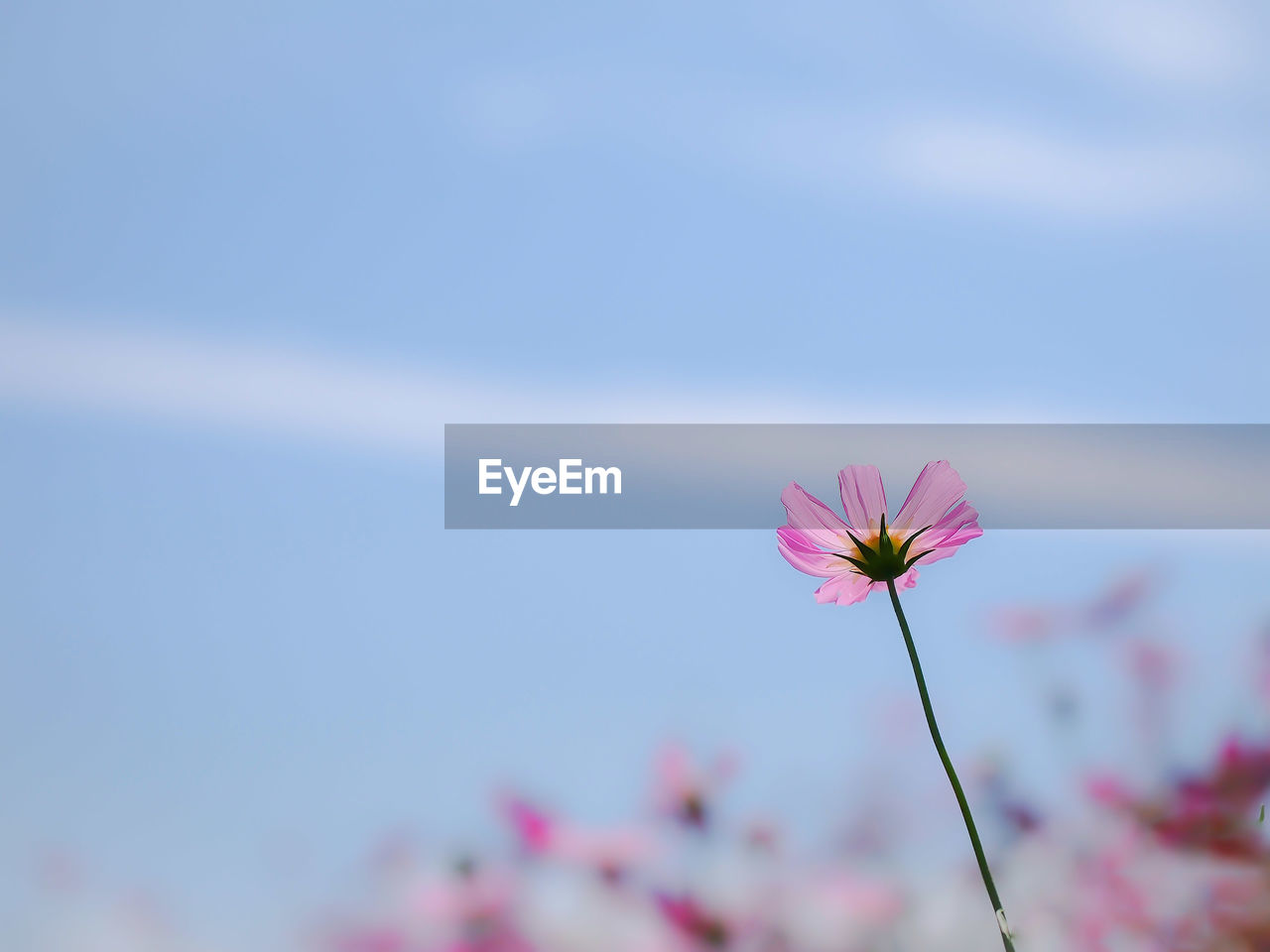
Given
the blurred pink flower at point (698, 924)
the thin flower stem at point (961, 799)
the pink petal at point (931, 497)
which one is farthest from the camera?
the blurred pink flower at point (698, 924)

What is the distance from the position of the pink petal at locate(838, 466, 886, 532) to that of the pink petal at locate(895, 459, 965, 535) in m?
0.01

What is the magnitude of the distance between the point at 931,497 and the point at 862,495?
0.03 metres

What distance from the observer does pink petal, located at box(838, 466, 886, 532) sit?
0.39m

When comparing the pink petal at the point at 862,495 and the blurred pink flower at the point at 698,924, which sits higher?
the pink petal at the point at 862,495

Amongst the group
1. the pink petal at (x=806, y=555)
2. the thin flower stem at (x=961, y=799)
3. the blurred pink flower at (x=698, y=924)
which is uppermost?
the pink petal at (x=806, y=555)

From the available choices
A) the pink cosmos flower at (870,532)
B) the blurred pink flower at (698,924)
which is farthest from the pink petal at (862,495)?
the blurred pink flower at (698,924)

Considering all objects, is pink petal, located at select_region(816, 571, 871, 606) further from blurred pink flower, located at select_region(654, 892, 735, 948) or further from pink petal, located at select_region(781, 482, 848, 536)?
blurred pink flower, located at select_region(654, 892, 735, 948)

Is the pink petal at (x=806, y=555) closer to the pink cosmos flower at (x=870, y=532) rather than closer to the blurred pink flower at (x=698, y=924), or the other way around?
the pink cosmos flower at (x=870, y=532)

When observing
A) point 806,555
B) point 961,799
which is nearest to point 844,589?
point 806,555

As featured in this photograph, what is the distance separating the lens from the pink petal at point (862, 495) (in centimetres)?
39

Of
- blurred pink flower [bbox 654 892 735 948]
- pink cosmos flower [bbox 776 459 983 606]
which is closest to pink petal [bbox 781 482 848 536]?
pink cosmos flower [bbox 776 459 983 606]

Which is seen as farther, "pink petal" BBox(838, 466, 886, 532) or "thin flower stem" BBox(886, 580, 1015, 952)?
"pink petal" BBox(838, 466, 886, 532)

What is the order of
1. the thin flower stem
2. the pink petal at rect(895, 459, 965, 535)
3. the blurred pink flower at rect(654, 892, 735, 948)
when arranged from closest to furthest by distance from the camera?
the thin flower stem < the pink petal at rect(895, 459, 965, 535) < the blurred pink flower at rect(654, 892, 735, 948)

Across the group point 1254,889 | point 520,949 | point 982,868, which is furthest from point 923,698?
point 520,949
